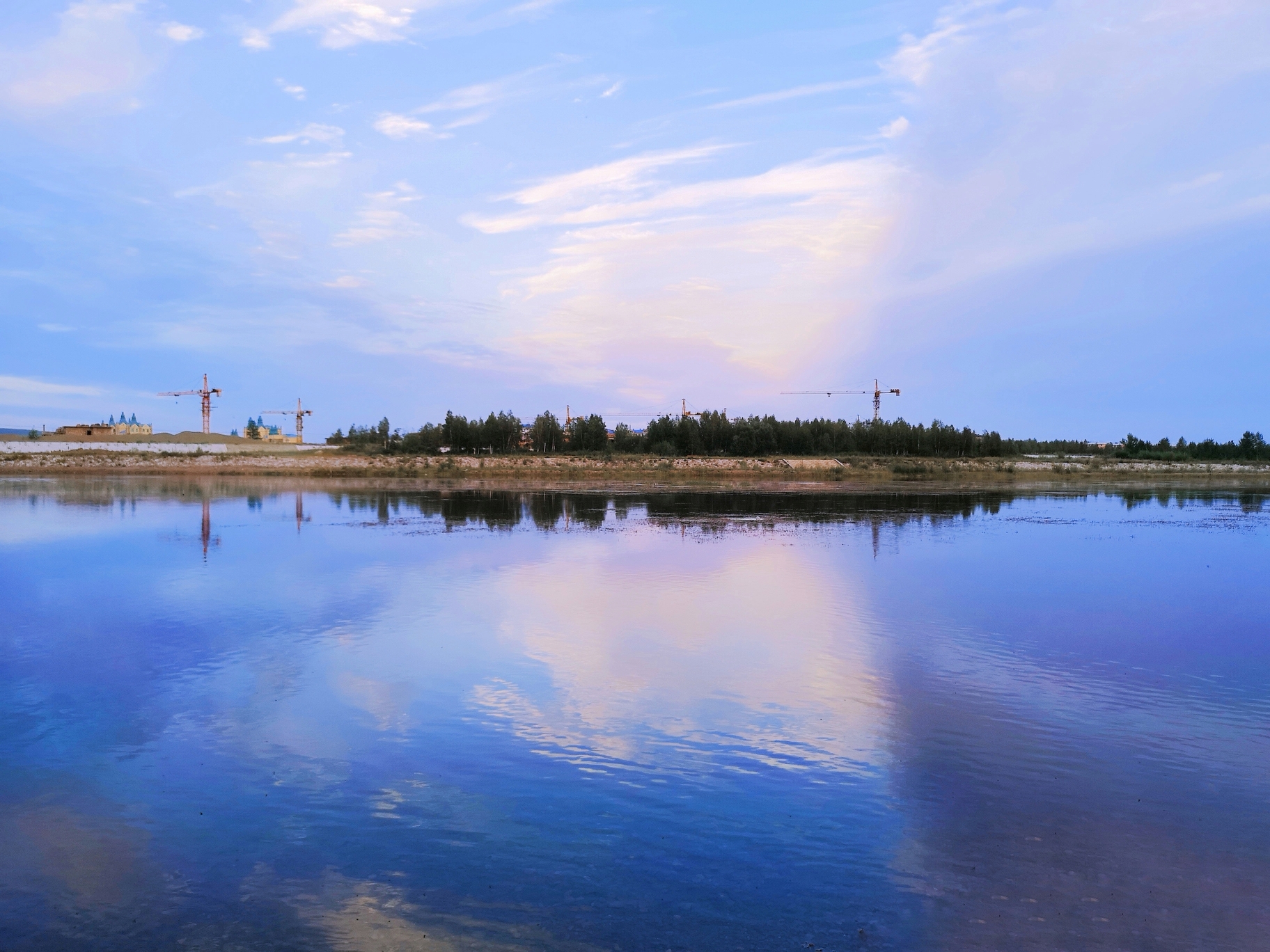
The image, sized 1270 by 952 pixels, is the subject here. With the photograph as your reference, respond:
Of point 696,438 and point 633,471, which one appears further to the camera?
point 696,438

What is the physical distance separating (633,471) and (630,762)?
5233 cm

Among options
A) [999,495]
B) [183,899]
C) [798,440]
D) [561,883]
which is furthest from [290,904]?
[798,440]

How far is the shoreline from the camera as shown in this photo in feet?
157

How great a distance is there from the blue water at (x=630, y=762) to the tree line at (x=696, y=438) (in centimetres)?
5911

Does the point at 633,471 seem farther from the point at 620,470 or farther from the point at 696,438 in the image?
the point at 696,438

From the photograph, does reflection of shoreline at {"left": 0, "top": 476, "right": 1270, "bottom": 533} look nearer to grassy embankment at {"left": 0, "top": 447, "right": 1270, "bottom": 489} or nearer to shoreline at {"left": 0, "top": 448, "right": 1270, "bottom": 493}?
shoreline at {"left": 0, "top": 448, "right": 1270, "bottom": 493}

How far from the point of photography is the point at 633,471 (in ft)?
192

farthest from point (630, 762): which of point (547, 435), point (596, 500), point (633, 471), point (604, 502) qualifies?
point (547, 435)

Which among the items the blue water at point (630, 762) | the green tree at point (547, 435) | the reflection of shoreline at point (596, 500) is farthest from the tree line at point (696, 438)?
the blue water at point (630, 762)

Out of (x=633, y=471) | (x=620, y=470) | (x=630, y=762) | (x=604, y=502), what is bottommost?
(x=630, y=762)

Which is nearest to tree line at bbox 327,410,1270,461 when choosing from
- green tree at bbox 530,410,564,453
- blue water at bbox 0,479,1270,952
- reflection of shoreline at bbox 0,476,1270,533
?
green tree at bbox 530,410,564,453

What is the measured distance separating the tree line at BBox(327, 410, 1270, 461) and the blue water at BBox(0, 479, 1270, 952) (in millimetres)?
59110

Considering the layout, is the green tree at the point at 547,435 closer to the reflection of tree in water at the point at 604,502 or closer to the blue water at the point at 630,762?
the reflection of tree in water at the point at 604,502

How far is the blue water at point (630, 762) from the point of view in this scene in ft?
14.1
